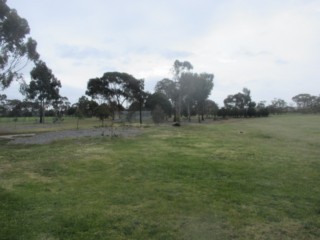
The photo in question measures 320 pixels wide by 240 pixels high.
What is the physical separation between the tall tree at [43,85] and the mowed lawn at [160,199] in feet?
159

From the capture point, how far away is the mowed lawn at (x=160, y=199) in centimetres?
483

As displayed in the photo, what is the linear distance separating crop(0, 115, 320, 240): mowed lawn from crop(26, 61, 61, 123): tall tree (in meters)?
48.3

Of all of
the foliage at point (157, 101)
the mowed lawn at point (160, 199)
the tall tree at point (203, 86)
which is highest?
the tall tree at point (203, 86)

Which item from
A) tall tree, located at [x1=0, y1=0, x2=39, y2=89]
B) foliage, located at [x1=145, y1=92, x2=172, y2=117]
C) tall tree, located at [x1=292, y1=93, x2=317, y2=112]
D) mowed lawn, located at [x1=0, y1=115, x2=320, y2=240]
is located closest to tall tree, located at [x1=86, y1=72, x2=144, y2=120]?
foliage, located at [x1=145, y1=92, x2=172, y2=117]

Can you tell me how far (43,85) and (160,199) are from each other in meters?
54.9

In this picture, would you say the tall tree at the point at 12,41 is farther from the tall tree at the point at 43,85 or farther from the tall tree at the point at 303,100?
the tall tree at the point at 303,100

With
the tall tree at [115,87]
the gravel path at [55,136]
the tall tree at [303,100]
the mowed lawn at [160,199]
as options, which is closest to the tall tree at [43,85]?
the tall tree at [115,87]

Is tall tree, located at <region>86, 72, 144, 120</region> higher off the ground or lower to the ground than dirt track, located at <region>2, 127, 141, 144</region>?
higher

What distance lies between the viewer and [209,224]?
16.5ft

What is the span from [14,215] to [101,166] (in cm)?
458

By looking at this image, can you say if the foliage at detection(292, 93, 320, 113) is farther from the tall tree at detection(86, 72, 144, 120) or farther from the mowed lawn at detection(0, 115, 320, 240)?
the mowed lawn at detection(0, 115, 320, 240)

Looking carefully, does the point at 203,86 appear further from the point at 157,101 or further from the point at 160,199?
the point at 160,199

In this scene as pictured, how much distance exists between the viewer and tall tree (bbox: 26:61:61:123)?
181ft

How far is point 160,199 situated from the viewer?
20.9 ft
